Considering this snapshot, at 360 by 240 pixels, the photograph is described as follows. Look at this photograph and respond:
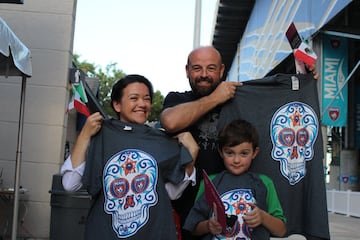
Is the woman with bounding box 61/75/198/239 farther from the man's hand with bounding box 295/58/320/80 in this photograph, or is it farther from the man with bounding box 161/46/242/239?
the man's hand with bounding box 295/58/320/80

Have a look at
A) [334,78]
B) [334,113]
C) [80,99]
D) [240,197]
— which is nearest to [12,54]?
[80,99]

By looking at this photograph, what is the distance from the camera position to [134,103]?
2947 millimetres

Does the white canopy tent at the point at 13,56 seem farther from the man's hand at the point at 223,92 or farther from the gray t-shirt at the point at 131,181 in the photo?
the man's hand at the point at 223,92

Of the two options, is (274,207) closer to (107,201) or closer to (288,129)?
(288,129)

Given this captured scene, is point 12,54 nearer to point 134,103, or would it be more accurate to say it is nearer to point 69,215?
point 69,215

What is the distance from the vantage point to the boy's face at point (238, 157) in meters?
2.81

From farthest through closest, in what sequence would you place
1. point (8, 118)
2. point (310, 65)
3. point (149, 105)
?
point (8, 118), point (310, 65), point (149, 105)

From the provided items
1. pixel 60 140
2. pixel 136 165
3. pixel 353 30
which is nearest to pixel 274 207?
pixel 136 165

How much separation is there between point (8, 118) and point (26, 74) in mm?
2310

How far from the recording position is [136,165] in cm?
279

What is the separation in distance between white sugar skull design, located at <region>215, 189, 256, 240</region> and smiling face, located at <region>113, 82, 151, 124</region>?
0.70m

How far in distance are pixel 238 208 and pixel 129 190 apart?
0.62 metres

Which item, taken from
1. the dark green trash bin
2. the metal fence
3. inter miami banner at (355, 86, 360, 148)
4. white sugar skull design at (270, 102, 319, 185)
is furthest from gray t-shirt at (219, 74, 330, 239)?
inter miami banner at (355, 86, 360, 148)

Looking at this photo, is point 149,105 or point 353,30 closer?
point 149,105
